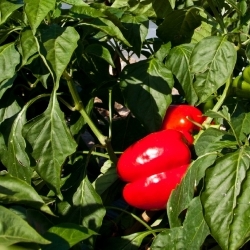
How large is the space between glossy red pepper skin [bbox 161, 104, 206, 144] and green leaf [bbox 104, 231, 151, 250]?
24 cm

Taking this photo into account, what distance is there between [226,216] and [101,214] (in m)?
0.28

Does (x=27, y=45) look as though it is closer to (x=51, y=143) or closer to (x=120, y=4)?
(x=51, y=143)

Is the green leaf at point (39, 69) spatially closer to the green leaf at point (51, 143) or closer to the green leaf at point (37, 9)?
the green leaf at point (51, 143)

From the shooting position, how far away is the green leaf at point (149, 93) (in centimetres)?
133

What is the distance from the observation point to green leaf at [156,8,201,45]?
4.72ft

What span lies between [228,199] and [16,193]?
401 mm

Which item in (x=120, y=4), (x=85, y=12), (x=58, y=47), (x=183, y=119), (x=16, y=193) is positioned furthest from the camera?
(x=120, y=4)

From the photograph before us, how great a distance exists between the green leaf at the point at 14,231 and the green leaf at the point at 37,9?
0.37 meters

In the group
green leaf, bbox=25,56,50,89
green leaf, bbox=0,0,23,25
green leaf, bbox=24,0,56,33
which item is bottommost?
green leaf, bbox=25,56,50,89

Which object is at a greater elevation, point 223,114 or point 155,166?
point 223,114

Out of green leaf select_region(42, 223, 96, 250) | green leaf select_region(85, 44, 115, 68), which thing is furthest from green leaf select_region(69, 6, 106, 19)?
green leaf select_region(42, 223, 96, 250)

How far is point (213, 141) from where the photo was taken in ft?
4.00

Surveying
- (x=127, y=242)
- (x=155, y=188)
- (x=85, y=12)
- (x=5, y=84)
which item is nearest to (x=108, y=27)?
(x=85, y=12)

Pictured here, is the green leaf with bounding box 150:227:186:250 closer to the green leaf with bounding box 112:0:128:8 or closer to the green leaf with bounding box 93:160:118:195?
the green leaf with bounding box 93:160:118:195
